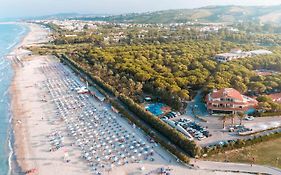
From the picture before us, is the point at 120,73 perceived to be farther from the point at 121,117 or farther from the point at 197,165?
the point at 197,165

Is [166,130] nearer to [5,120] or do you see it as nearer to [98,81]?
[5,120]

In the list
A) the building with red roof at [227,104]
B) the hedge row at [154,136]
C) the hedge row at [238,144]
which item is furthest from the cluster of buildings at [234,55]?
the hedge row at [238,144]

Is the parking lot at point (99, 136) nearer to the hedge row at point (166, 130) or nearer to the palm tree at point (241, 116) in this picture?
the hedge row at point (166, 130)

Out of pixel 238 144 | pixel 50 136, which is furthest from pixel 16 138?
pixel 238 144

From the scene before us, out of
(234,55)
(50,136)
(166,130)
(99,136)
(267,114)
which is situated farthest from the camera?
(234,55)

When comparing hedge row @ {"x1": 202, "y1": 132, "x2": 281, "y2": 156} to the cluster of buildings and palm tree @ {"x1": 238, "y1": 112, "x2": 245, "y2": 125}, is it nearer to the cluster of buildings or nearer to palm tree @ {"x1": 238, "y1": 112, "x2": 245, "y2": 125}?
palm tree @ {"x1": 238, "y1": 112, "x2": 245, "y2": 125}

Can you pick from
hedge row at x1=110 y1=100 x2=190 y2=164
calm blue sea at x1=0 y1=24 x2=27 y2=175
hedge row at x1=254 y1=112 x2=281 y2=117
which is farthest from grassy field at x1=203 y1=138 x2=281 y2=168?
calm blue sea at x1=0 y1=24 x2=27 y2=175
